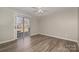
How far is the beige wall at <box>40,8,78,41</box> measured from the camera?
5.36ft

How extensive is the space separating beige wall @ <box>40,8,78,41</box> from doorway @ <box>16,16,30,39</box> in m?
0.35

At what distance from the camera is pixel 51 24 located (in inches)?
72.7

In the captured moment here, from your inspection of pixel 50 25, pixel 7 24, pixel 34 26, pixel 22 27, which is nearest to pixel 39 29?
pixel 34 26

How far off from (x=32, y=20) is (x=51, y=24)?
483mm

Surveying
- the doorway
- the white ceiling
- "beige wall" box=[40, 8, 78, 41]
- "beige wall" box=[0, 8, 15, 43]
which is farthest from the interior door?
"beige wall" box=[40, 8, 78, 41]

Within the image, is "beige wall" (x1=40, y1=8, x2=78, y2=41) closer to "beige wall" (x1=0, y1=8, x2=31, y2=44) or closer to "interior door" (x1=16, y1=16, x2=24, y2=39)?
"interior door" (x1=16, y1=16, x2=24, y2=39)

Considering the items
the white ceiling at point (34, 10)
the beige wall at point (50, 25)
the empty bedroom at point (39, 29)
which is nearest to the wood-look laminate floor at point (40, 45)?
the empty bedroom at point (39, 29)

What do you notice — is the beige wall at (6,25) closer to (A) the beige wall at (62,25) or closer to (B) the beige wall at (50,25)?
(B) the beige wall at (50,25)

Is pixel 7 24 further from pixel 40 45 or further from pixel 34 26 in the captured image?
pixel 40 45

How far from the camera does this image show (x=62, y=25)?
5.75 ft

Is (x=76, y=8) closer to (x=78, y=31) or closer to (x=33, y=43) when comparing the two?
(x=78, y=31)
